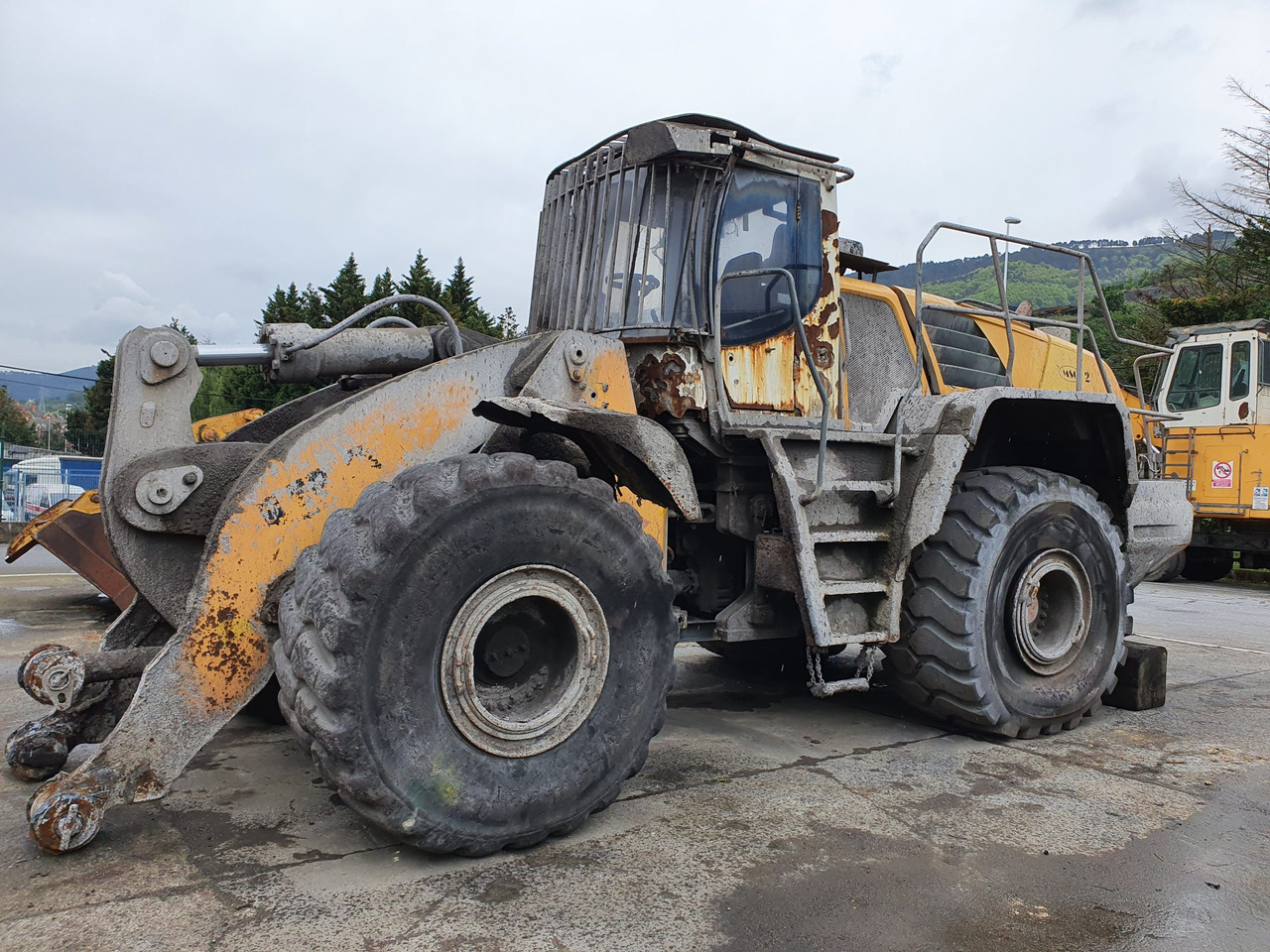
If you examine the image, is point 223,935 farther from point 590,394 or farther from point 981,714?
point 981,714

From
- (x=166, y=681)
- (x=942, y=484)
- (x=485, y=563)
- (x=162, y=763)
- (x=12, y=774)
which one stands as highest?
(x=942, y=484)

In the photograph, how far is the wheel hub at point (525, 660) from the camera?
10.7 ft

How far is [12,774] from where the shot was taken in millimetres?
3971

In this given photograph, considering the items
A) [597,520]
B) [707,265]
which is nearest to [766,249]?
[707,265]

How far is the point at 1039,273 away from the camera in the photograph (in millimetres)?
92938

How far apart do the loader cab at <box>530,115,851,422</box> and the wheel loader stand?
0.02 meters

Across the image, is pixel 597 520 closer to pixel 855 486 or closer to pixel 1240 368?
pixel 855 486

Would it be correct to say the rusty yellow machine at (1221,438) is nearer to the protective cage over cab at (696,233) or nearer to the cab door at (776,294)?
the cab door at (776,294)

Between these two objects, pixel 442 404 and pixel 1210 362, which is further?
pixel 1210 362

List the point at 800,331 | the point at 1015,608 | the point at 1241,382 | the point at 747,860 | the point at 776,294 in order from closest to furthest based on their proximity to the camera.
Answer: the point at 747,860, the point at 800,331, the point at 776,294, the point at 1015,608, the point at 1241,382

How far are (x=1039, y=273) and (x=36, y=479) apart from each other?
8974 centimetres

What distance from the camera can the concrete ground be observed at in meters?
2.85

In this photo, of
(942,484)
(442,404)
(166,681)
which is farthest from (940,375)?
(166,681)

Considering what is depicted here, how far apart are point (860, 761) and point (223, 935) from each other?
2859 millimetres
